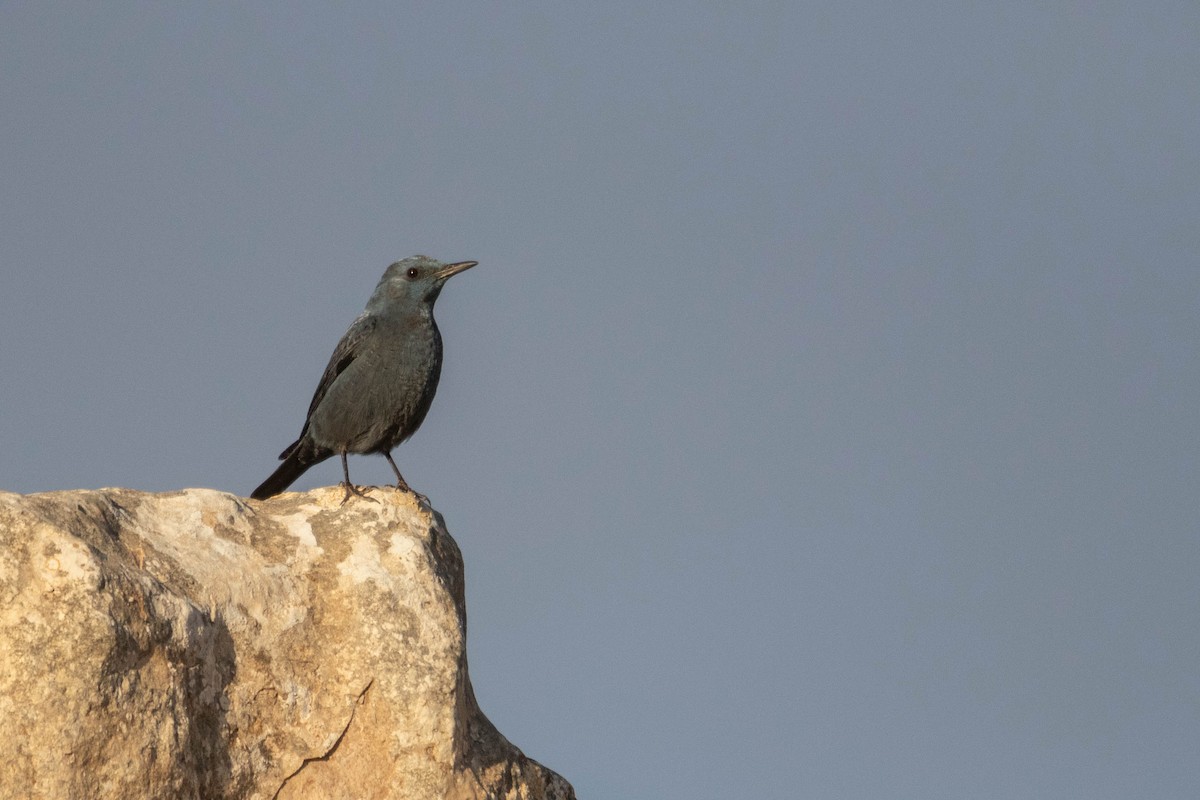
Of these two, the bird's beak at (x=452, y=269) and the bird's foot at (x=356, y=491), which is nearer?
the bird's foot at (x=356, y=491)

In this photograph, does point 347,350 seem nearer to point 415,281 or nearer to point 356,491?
point 415,281

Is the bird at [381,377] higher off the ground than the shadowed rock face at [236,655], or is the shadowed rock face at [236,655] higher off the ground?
the bird at [381,377]

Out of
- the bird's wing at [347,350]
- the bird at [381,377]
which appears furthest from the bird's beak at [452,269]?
the bird's wing at [347,350]

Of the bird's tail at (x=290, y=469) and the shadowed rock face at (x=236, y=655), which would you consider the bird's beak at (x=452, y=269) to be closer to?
the bird's tail at (x=290, y=469)

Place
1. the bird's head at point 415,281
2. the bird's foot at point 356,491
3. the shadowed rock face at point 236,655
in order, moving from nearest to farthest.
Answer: the shadowed rock face at point 236,655, the bird's foot at point 356,491, the bird's head at point 415,281

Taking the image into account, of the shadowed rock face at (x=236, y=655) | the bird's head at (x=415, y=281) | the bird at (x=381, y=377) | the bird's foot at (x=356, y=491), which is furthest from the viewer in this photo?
the bird's head at (x=415, y=281)

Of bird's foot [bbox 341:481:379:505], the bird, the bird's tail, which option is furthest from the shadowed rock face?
the bird's tail

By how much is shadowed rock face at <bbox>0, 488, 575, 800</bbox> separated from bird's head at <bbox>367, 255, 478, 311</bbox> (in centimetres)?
309

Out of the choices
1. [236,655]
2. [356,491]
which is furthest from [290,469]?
[236,655]

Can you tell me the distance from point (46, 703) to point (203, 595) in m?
0.97

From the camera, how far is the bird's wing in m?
10.7

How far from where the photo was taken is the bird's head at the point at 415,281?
427 inches

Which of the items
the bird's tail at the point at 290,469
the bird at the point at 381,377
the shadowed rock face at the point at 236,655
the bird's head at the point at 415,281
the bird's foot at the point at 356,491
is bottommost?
the shadowed rock face at the point at 236,655

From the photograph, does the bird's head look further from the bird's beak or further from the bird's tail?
the bird's tail
